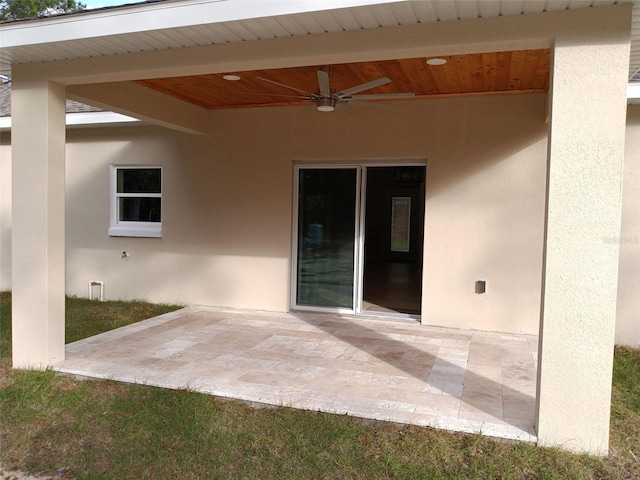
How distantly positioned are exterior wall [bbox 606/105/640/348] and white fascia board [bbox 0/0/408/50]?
4.33 meters

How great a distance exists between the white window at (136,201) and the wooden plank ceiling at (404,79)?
1.95 m

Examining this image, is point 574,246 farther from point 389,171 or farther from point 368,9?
point 389,171

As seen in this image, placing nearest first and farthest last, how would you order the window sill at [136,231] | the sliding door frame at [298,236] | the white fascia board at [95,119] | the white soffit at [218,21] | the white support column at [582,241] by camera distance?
the white support column at [582,241] → the white soffit at [218,21] → the sliding door frame at [298,236] → the white fascia board at [95,119] → the window sill at [136,231]

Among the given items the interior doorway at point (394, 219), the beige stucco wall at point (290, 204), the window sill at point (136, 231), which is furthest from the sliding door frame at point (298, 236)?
the interior doorway at point (394, 219)

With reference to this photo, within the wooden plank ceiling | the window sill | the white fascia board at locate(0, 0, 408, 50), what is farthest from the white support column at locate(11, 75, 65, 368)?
the window sill

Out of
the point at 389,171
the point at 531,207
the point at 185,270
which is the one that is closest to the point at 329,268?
the point at 185,270

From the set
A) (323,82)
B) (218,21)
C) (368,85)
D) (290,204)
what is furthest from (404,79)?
(218,21)

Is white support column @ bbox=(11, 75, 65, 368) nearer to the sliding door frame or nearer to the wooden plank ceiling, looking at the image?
the wooden plank ceiling

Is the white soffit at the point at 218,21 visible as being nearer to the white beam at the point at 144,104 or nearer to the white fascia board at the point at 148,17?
the white fascia board at the point at 148,17

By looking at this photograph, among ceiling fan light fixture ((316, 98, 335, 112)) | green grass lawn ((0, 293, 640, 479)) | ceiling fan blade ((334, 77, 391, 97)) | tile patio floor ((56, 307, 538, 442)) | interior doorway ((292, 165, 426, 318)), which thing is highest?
ceiling fan blade ((334, 77, 391, 97))

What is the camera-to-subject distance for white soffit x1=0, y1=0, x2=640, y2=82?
131 inches

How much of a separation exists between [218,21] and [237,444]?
3027 millimetres

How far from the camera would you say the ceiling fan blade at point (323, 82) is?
15.5 ft

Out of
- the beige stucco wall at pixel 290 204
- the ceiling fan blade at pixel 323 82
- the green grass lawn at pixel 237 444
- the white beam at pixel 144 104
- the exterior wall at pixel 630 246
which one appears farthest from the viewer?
the beige stucco wall at pixel 290 204
